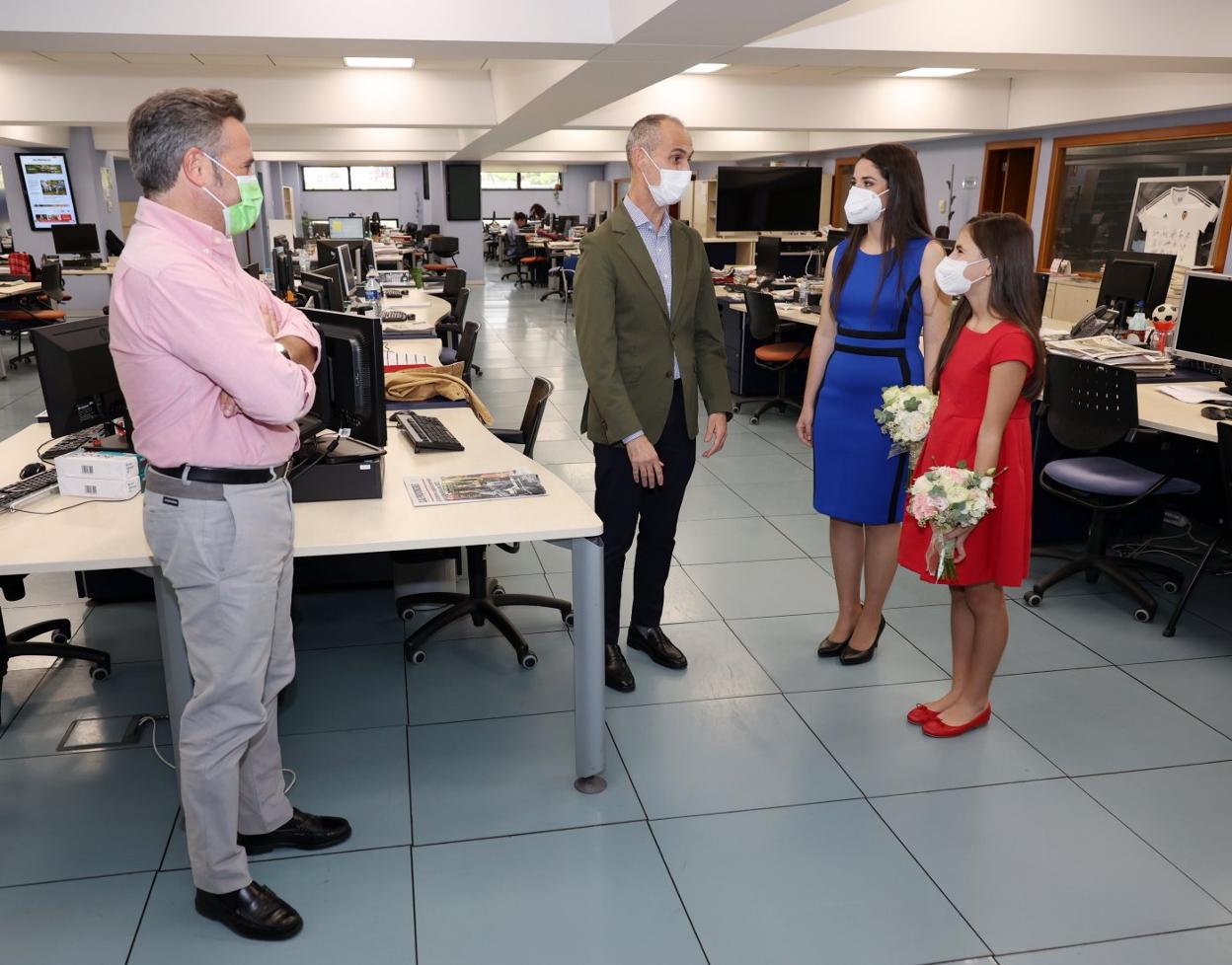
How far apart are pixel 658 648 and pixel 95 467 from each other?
187 cm

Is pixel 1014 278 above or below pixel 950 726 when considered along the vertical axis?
above

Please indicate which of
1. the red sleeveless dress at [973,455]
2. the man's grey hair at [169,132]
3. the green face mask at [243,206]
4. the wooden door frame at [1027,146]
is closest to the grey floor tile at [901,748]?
the red sleeveless dress at [973,455]

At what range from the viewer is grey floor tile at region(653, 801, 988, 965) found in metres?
2.07

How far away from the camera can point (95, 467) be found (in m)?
2.61

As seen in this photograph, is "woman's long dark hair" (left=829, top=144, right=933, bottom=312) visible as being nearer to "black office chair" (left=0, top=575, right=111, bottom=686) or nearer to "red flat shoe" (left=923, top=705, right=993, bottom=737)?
"red flat shoe" (left=923, top=705, right=993, bottom=737)

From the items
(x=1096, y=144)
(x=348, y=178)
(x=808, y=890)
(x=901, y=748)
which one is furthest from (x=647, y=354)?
(x=348, y=178)

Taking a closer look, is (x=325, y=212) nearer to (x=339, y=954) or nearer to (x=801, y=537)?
(x=801, y=537)

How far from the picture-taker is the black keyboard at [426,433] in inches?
125

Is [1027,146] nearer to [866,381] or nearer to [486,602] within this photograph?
[866,381]

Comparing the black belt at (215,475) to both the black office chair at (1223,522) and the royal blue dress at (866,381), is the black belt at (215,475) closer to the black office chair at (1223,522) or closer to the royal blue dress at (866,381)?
the royal blue dress at (866,381)

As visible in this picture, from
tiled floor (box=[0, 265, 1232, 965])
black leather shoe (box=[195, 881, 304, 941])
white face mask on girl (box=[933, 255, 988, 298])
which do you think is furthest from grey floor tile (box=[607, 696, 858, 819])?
white face mask on girl (box=[933, 255, 988, 298])

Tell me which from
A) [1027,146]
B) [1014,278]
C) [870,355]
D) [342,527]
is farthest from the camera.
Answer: [1027,146]

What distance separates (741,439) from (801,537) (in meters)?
2.04

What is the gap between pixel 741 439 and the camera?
6590 millimetres
